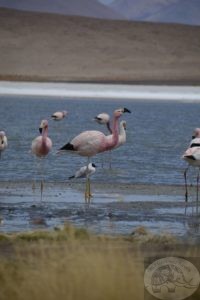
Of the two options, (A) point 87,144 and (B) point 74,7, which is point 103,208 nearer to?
(A) point 87,144

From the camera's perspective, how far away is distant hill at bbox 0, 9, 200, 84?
61312 mm

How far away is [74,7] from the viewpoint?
190 metres

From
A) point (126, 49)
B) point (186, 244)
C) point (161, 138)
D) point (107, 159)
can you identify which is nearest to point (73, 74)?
point (126, 49)

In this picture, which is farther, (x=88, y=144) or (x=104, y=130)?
(x=104, y=130)

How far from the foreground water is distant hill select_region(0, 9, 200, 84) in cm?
2719

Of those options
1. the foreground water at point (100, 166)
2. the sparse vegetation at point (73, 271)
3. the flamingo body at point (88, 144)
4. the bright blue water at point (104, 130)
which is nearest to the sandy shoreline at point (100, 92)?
the bright blue water at point (104, 130)

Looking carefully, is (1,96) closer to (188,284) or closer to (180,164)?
(180,164)

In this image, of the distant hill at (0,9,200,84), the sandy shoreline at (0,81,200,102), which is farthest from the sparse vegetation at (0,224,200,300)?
the distant hill at (0,9,200,84)

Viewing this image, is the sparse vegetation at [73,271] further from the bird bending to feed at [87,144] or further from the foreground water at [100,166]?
the bird bending to feed at [87,144]

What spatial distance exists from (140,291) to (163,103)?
1284 inches

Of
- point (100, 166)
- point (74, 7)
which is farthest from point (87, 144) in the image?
Result: point (74, 7)

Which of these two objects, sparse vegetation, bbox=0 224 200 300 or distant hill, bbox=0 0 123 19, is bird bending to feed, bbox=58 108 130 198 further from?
distant hill, bbox=0 0 123 19

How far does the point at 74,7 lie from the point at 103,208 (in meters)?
181

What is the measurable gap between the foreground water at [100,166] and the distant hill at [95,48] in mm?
27194
